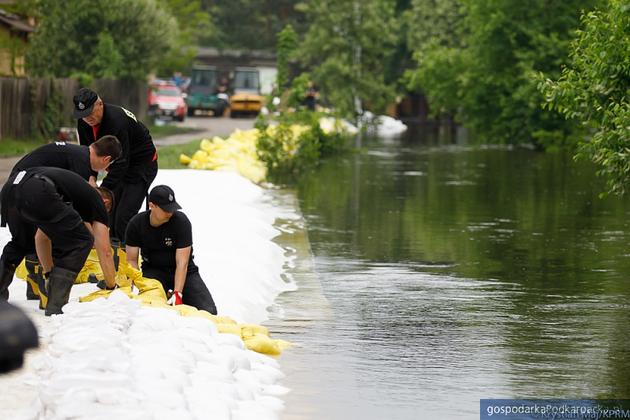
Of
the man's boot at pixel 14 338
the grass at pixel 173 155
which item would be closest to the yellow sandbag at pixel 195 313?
the man's boot at pixel 14 338

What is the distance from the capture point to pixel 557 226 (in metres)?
20.7

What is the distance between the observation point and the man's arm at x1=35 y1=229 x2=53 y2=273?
10.6 meters

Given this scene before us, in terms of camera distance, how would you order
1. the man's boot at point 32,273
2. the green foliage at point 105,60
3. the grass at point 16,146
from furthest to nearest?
the green foliage at point 105,60
the grass at point 16,146
the man's boot at point 32,273

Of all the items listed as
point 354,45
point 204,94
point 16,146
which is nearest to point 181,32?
point 204,94

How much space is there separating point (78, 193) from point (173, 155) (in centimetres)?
2086

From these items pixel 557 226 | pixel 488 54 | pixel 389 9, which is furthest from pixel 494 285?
pixel 389 9

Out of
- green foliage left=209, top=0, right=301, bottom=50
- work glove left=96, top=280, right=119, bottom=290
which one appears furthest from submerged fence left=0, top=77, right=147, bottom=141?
green foliage left=209, top=0, right=301, bottom=50

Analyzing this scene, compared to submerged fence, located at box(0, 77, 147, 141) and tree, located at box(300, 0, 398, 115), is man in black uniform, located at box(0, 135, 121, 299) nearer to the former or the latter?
submerged fence, located at box(0, 77, 147, 141)

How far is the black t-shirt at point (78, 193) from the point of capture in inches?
405

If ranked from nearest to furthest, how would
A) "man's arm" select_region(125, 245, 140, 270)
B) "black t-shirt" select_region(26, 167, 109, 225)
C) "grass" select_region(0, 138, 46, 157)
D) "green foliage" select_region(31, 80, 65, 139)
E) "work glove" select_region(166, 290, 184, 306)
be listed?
"black t-shirt" select_region(26, 167, 109, 225) → "work glove" select_region(166, 290, 184, 306) → "man's arm" select_region(125, 245, 140, 270) → "grass" select_region(0, 138, 46, 157) → "green foliage" select_region(31, 80, 65, 139)

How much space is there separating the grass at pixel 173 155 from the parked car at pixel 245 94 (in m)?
33.8

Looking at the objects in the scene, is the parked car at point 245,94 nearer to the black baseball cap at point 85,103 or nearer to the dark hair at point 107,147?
the black baseball cap at point 85,103

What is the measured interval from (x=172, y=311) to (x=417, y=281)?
5090 millimetres

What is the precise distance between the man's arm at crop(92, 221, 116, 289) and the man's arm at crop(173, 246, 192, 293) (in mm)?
472
